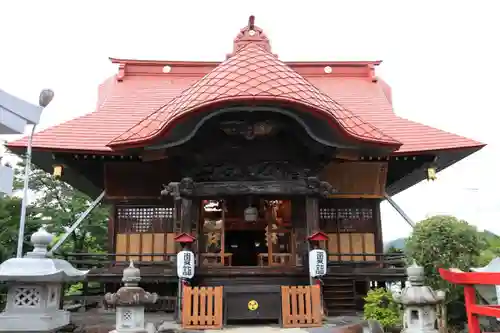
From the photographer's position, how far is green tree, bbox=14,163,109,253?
793 inches

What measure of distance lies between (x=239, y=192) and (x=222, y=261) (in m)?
1.65

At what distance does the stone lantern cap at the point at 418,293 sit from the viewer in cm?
676

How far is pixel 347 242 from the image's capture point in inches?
454

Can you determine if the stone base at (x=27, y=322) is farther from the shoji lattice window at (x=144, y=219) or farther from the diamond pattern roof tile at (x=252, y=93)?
the shoji lattice window at (x=144, y=219)

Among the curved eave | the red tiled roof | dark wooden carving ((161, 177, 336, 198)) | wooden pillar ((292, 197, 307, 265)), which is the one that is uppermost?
the red tiled roof

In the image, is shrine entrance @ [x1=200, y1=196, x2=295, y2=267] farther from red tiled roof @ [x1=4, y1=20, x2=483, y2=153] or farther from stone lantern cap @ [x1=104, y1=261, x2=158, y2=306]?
stone lantern cap @ [x1=104, y1=261, x2=158, y2=306]

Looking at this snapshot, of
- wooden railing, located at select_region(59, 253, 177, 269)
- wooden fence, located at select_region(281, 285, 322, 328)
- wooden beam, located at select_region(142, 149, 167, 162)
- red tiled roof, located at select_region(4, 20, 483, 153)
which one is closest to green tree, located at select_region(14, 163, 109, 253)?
red tiled roof, located at select_region(4, 20, 483, 153)

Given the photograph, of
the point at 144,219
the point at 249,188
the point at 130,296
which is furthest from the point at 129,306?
the point at 144,219

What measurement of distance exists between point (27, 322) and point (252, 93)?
5.62 metres

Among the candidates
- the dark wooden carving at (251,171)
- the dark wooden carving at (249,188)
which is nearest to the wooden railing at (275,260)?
the dark wooden carving at (249,188)

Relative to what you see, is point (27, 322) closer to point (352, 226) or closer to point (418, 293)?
point (418, 293)

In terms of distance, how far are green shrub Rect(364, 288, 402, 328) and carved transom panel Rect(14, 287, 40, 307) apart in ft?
19.3

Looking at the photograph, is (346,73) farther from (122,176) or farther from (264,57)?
(122,176)

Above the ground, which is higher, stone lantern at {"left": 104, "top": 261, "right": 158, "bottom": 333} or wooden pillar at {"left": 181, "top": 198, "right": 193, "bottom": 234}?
wooden pillar at {"left": 181, "top": 198, "right": 193, "bottom": 234}
